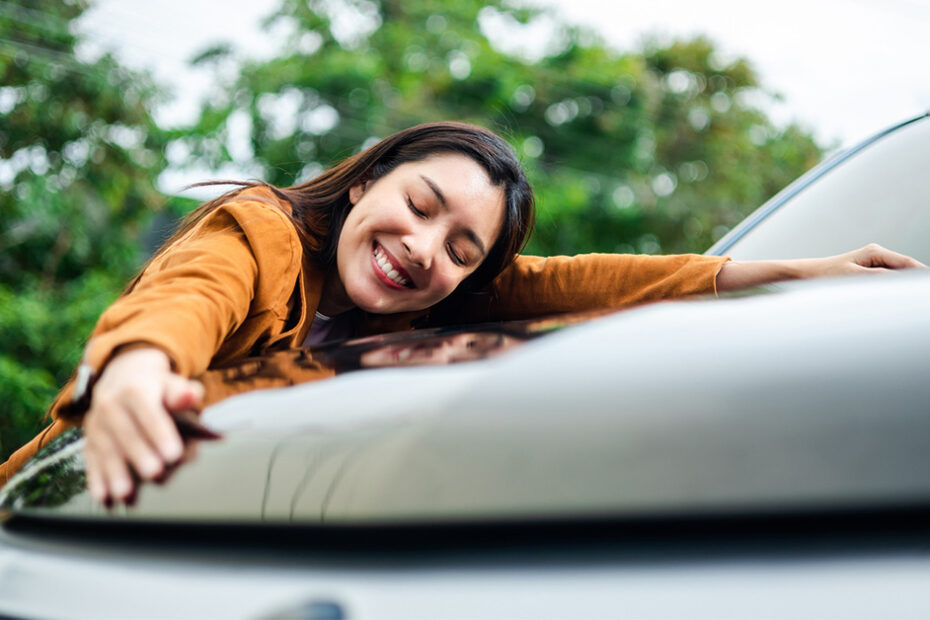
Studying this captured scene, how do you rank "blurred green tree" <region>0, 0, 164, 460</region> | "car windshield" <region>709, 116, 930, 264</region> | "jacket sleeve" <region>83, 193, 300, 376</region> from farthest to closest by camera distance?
"blurred green tree" <region>0, 0, 164, 460</region>, "car windshield" <region>709, 116, 930, 264</region>, "jacket sleeve" <region>83, 193, 300, 376</region>

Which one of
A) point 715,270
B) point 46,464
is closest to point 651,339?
point 46,464

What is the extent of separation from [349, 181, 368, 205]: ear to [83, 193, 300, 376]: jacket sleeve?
0.39 metres

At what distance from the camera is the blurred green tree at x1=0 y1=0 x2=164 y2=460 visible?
8.18 m

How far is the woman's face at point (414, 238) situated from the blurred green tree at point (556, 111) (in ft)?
36.6

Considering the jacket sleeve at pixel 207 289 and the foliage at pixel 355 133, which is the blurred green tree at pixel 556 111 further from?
the jacket sleeve at pixel 207 289

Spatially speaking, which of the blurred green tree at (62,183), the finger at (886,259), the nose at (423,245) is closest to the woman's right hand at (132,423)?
the nose at (423,245)

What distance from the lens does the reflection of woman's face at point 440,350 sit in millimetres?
560

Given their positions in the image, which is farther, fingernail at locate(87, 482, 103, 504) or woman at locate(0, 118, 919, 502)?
woman at locate(0, 118, 919, 502)

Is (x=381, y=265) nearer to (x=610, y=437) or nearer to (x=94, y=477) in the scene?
(x=94, y=477)

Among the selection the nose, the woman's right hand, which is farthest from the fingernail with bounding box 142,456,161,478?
the nose

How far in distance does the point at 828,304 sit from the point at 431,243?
914 mm

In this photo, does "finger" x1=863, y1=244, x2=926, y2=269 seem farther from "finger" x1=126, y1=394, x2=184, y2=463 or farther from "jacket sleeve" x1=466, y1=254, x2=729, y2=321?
"finger" x1=126, y1=394, x2=184, y2=463

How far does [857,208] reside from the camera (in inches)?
54.8

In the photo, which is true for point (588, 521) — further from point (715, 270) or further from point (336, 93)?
point (336, 93)
